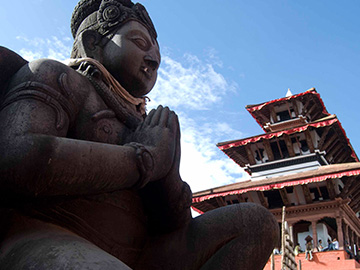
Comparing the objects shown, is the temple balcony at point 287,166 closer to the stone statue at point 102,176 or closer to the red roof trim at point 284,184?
the red roof trim at point 284,184

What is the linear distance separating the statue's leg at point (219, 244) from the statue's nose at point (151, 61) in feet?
3.22

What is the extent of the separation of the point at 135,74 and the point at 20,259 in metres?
1.29

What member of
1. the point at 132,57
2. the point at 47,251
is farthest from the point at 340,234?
the point at 47,251

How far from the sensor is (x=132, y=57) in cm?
239

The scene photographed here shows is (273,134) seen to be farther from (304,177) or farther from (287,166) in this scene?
(304,177)

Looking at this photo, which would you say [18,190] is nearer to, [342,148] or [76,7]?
[76,7]

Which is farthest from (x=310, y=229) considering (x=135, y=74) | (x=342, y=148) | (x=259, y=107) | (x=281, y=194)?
(x=135, y=74)

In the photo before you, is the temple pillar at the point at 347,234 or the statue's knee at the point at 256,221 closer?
the statue's knee at the point at 256,221

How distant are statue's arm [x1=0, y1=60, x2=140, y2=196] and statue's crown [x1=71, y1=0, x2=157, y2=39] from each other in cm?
73

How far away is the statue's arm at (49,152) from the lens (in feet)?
5.03

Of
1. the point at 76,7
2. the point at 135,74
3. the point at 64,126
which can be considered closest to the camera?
the point at 64,126

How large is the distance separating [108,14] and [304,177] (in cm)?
1599

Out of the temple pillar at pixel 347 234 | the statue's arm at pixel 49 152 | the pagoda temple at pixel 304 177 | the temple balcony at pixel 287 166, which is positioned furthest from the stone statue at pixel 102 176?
the temple balcony at pixel 287 166

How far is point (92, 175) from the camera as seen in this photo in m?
1.64
